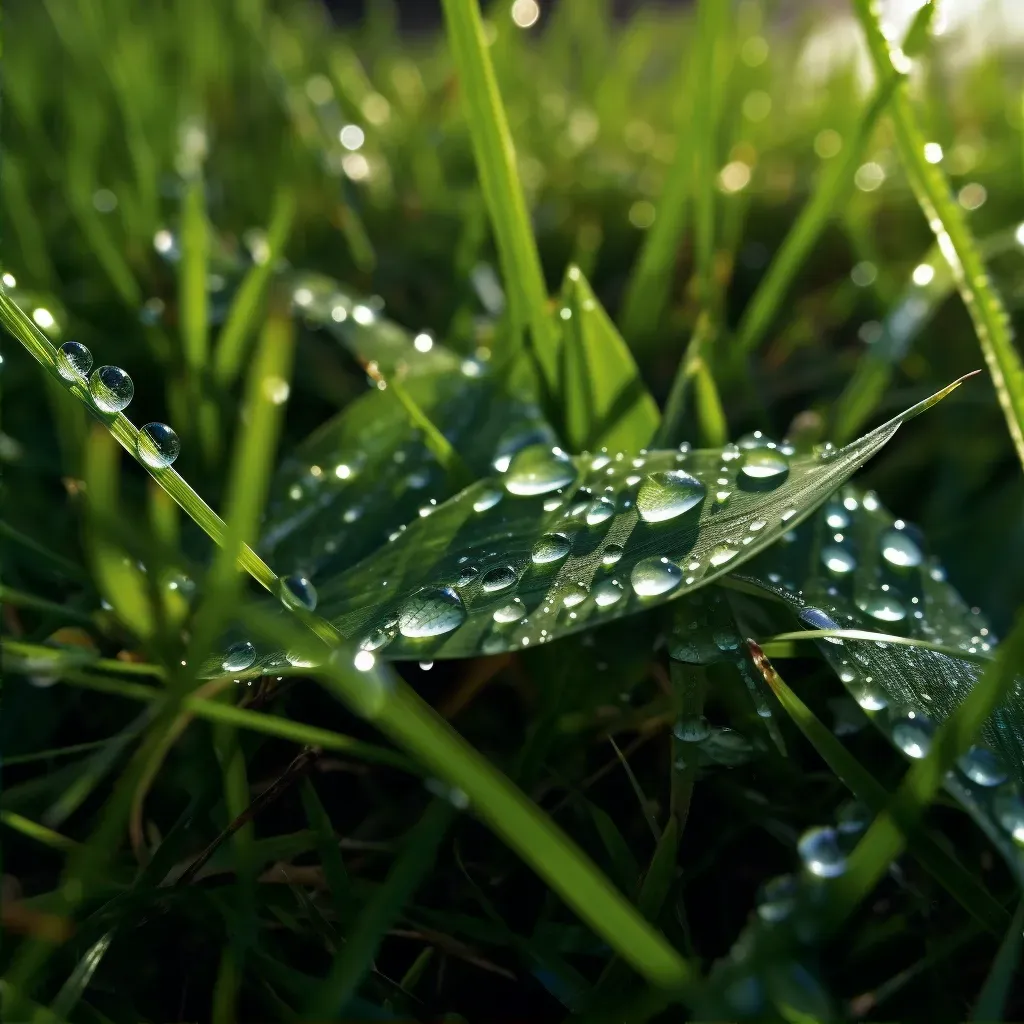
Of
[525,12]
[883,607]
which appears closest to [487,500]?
[883,607]

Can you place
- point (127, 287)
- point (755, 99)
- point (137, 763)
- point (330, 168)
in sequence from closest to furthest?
point (137, 763), point (127, 287), point (330, 168), point (755, 99)

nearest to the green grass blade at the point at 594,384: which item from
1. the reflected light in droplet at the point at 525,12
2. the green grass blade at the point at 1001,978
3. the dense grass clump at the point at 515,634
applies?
the dense grass clump at the point at 515,634

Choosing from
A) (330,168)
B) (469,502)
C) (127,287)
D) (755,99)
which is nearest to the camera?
(469,502)

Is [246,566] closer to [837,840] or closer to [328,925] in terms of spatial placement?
[328,925]

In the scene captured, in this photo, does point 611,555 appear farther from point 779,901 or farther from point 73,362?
point 73,362

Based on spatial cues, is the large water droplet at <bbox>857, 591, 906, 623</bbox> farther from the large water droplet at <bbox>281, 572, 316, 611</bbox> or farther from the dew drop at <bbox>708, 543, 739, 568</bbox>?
the large water droplet at <bbox>281, 572, 316, 611</bbox>

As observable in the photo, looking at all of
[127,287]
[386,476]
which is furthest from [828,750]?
[127,287]

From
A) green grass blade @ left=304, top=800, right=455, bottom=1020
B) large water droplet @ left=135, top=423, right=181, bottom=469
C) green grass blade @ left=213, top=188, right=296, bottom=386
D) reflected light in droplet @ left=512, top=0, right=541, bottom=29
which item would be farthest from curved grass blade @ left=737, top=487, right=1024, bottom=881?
reflected light in droplet @ left=512, top=0, right=541, bottom=29
